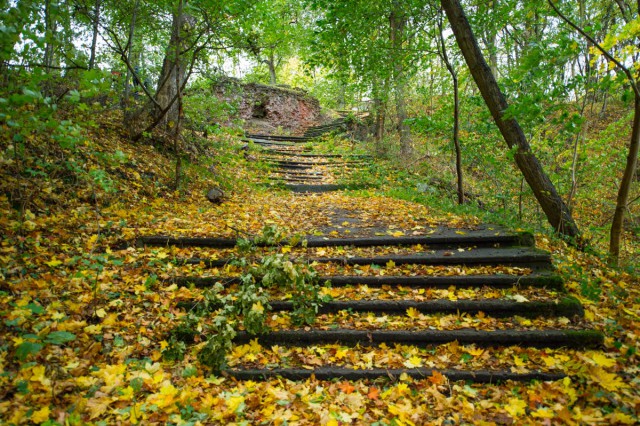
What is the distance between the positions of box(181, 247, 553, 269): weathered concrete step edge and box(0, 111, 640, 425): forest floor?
0.66ft

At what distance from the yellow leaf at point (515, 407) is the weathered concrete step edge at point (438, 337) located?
0.68 m

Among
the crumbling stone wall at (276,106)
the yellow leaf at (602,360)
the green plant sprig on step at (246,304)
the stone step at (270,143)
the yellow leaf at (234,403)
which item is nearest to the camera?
the yellow leaf at (234,403)

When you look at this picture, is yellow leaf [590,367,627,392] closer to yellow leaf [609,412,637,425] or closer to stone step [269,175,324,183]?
yellow leaf [609,412,637,425]

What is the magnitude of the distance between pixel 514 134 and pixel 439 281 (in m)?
2.93

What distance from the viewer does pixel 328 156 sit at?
1345 cm

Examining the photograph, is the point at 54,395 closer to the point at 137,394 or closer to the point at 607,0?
the point at 137,394

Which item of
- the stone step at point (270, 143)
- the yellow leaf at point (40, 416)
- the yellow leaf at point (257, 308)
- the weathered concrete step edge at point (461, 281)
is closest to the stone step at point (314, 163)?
the stone step at point (270, 143)

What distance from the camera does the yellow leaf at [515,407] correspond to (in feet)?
8.09

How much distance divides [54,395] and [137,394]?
503 mm

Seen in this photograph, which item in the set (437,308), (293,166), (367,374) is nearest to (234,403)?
(367,374)

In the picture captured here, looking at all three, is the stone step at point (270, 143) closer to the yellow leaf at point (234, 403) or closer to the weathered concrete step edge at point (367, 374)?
the weathered concrete step edge at point (367, 374)

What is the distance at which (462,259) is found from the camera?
4262 millimetres

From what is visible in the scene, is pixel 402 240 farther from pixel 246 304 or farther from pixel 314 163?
pixel 314 163

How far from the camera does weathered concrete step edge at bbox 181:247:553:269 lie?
4164mm
